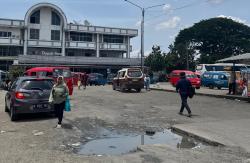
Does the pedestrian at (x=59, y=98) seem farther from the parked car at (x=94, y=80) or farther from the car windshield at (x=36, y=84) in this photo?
the parked car at (x=94, y=80)

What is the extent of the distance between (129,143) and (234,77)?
698 inches

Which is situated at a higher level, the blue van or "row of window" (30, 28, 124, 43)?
"row of window" (30, 28, 124, 43)

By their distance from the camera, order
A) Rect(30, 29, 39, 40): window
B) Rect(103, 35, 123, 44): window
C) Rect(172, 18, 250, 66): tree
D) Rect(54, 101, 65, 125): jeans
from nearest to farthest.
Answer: Rect(54, 101, 65, 125): jeans, Rect(30, 29, 39, 40): window, Rect(103, 35, 123, 44): window, Rect(172, 18, 250, 66): tree

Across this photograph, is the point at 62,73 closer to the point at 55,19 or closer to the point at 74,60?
the point at 74,60

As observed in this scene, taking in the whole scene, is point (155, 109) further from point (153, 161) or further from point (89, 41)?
point (89, 41)

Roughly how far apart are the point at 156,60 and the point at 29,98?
58.2m

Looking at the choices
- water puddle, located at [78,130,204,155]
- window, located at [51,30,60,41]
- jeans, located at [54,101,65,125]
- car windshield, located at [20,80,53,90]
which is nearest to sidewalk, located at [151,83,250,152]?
water puddle, located at [78,130,204,155]

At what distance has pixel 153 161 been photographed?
7.70 m

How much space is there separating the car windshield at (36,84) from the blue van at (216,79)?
2738 centimetres

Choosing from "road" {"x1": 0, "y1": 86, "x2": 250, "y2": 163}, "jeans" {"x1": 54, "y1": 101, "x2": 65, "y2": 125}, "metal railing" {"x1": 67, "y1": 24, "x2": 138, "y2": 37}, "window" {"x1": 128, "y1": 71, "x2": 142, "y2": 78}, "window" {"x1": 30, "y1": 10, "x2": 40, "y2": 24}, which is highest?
"window" {"x1": 30, "y1": 10, "x2": 40, "y2": 24}

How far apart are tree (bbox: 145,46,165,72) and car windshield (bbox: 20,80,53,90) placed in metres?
57.1

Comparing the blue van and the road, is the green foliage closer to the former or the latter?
the blue van

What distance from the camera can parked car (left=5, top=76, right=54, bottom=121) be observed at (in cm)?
1377

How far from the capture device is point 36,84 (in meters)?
14.4
